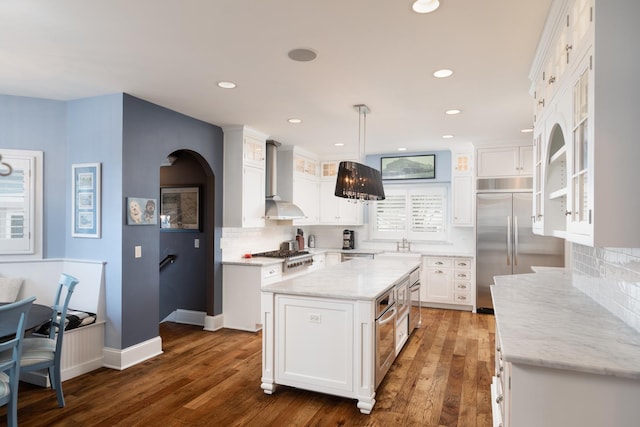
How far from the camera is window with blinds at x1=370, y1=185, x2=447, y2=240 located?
6699 millimetres

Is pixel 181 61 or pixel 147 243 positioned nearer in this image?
pixel 181 61

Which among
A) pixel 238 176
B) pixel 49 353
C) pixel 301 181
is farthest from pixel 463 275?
pixel 49 353

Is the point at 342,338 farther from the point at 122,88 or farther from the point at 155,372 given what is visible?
the point at 122,88

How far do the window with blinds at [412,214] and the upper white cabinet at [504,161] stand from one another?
94 centimetres

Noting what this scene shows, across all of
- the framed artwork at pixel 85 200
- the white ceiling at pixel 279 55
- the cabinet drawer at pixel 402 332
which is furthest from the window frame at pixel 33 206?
the cabinet drawer at pixel 402 332

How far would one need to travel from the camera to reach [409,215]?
6867 mm

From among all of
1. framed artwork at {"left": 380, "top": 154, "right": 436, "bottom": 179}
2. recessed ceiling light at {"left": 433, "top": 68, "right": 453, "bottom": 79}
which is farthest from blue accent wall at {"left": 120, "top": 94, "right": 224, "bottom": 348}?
framed artwork at {"left": 380, "top": 154, "right": 436, "bottom": 179}

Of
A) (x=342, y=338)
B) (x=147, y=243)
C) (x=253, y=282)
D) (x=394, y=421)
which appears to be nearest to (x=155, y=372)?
(x=147, y=243)

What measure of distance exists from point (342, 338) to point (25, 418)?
7.57 feet

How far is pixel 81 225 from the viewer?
3775mm

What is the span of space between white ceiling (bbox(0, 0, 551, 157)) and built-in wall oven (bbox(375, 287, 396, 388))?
71.7 inches

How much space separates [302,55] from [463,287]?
15.2 ft

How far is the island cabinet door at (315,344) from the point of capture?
2.86 meters

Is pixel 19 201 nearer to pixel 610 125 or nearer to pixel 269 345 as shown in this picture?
pixel 269 345
